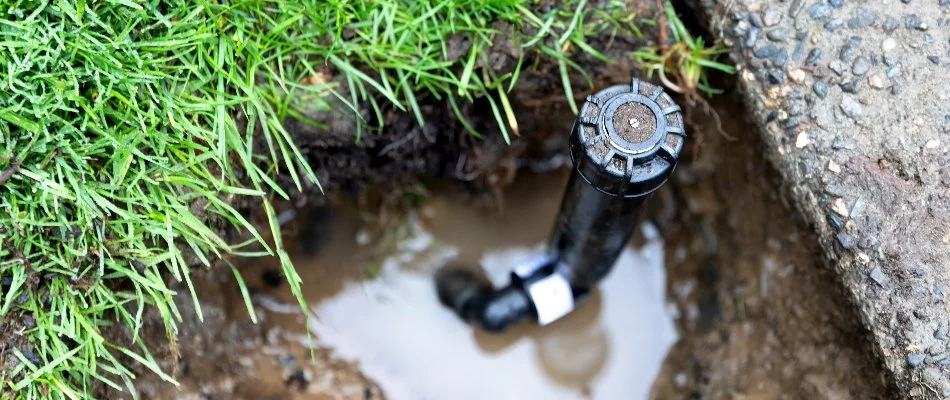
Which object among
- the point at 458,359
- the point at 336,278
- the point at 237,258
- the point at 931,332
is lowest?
the point at 458,359

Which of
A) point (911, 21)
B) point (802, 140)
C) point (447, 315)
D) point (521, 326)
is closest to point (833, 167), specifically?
point (802, 140)

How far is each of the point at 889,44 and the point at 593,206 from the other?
0.80 m

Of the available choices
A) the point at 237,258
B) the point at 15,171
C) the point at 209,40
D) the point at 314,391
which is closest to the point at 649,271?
the point at 314,391

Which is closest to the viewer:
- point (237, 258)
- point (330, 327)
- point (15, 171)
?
point (15, 171)

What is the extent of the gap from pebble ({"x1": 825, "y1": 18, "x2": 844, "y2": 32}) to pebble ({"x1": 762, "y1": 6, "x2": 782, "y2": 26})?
0.11m

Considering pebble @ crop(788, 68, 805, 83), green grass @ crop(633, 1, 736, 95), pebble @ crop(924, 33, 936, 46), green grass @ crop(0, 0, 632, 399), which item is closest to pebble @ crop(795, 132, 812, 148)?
pebble @ crop(788, 68, 805, 83)

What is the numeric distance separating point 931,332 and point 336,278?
1661 mm

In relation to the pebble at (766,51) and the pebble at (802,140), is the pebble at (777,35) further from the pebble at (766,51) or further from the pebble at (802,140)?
the pebble at (802,140)

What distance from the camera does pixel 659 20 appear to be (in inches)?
73.1

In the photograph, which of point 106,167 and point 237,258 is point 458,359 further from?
point 106,167

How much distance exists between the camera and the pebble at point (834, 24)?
5.65ft

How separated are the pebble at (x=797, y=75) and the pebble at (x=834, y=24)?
0.41 feet

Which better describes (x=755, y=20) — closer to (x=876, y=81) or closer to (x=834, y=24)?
(x=834, y=24)

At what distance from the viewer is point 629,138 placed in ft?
4.61
